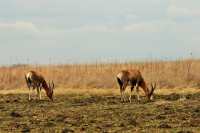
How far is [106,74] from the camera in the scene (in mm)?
39312

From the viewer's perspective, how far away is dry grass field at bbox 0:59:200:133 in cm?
1675

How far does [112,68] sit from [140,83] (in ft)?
34.2

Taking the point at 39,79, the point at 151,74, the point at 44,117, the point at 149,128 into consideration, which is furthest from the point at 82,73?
the point at 149,128

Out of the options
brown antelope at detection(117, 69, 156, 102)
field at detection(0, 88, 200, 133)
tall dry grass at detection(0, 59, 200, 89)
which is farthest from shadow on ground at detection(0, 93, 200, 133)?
tall dry grass at detection(0, 59, 200, 89)

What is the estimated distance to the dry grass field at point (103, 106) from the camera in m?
16.8

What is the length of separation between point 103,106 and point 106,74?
1568cm

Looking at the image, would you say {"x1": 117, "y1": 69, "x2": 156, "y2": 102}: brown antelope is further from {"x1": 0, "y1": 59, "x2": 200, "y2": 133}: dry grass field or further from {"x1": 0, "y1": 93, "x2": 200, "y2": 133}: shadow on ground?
{"x1": 0, "y1": 93, "x2": 200, "y2": 133}: shadow on ground

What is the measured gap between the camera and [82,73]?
132 feet

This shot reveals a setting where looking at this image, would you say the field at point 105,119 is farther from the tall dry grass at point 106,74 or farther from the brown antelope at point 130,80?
the tall dry grass at point 106,74

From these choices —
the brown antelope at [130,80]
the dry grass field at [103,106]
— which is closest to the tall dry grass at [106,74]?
the dry grass field at [103,106]

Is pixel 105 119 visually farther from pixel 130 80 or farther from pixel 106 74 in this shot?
pixel 106 74

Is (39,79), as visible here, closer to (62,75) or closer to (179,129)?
(62,75)

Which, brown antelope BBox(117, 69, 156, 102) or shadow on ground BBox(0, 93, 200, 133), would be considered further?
brown antelope BBox(117, 69, 156, 102)

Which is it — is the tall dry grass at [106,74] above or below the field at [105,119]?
above
